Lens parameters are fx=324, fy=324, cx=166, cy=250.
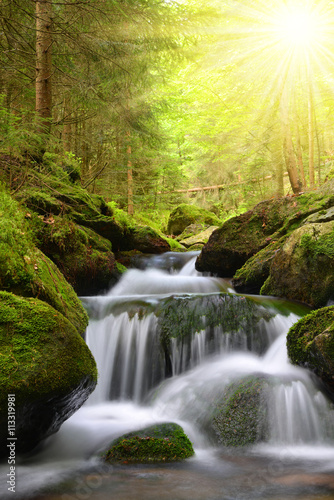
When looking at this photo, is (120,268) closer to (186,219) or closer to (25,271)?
(25,271)

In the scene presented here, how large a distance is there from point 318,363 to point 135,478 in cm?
249

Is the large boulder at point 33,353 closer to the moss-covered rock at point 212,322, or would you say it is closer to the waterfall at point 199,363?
the waterfall at point 199,363

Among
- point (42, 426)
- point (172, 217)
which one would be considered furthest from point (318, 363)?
point (172, 217)

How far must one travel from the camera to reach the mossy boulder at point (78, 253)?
6789 millimetres

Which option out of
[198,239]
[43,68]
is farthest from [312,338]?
[198,239]

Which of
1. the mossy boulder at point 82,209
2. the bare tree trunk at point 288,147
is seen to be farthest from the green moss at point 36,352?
the bare tree trunk at point 288,147

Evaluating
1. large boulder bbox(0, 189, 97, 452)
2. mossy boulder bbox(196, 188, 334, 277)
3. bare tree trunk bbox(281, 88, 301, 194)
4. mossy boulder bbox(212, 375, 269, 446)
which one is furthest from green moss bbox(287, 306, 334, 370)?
bare tree trunk bbox(281, 88, 301, 194)

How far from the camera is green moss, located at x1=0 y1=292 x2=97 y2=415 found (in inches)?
97.3

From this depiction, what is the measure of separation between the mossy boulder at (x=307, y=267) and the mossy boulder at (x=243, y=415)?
2.68 metres

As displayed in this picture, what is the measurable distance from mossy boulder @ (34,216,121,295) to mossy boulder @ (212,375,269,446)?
439 cm

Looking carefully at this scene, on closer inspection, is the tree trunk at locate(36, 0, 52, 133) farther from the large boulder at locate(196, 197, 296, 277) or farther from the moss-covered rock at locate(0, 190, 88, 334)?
the large boulder at locate(196, 197, 296, 277)

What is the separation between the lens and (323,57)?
12109 millimetres

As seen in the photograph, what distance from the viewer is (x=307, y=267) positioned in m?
6.12

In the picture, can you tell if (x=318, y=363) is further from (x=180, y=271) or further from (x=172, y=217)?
(x=172, y=217)
